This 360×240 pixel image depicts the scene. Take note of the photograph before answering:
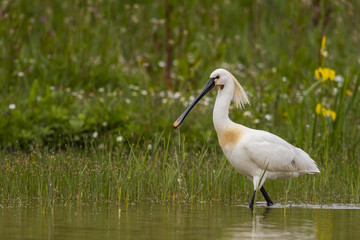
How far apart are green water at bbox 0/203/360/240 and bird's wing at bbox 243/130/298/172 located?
62 cm

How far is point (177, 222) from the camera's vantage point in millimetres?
5898

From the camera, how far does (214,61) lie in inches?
526

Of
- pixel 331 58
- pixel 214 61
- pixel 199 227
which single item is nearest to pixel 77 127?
pixel 214 61

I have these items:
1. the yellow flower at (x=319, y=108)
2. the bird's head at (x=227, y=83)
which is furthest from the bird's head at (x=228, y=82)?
the yellow flower at (x=319, y=108)

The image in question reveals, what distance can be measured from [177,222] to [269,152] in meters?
2.11

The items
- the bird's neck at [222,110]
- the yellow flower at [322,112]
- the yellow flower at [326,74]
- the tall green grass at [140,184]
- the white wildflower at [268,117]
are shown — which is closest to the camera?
the tall green grass at [140,184]

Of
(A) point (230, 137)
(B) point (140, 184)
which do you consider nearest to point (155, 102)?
(A) point (230, 137)

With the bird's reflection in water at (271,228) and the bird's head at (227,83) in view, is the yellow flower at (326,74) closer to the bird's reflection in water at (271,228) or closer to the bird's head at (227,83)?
the bird's head at (227,83)

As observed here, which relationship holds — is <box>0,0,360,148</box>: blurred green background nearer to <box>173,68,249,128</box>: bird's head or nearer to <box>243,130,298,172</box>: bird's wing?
<box>173,68,249,128</box>: bird's head

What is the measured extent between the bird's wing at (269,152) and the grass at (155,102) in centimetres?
34

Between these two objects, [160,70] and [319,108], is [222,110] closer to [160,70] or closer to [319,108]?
[319,108]

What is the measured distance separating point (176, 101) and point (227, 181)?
365cm

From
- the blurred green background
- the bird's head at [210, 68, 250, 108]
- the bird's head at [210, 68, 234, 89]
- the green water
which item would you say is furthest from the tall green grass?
the blurred green background

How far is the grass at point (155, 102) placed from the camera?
7.64 metres
